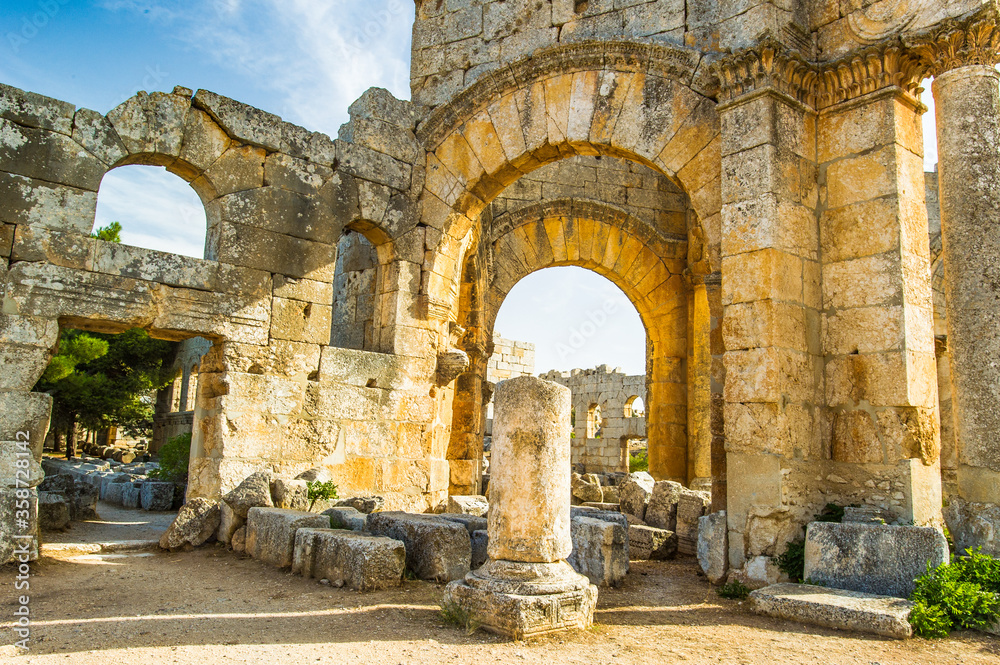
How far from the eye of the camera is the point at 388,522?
239 inches

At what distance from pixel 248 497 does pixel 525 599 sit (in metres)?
3.35

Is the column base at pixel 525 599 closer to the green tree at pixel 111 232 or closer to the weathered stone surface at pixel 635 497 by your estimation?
the weathered stone surface at pixel 635 497

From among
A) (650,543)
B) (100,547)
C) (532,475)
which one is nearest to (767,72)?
(532,475)

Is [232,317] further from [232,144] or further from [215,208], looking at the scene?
[232,144]

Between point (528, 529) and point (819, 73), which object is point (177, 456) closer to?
point (528, 529)

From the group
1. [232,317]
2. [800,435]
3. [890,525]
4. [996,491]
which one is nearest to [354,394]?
[232,317]

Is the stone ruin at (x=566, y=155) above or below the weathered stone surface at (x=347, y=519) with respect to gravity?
above

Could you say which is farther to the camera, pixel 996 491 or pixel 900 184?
pixel 900 184

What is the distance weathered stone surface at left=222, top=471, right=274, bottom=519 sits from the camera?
6.57m

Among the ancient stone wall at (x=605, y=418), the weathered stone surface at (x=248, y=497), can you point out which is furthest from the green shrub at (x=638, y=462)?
the weathered stone surface at (x=248, y=497)

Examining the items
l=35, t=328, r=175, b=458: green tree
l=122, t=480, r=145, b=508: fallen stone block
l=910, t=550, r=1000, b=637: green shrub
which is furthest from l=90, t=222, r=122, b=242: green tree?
l=910, t=550, r=1000, b=637: green shrub

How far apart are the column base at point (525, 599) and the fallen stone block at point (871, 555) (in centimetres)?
171

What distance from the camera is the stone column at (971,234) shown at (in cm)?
560

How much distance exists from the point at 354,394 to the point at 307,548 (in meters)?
2.47
